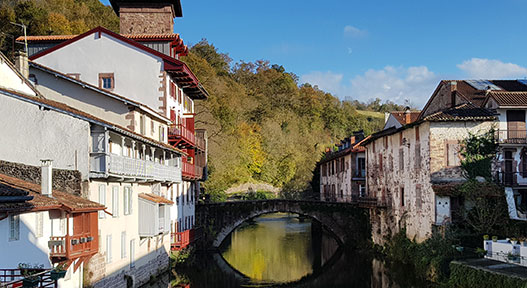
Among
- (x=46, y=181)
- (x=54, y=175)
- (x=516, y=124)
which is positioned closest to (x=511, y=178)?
(x=516, y=124)

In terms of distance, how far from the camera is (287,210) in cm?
4681

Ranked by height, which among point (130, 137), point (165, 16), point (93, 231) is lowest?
point (93, 231)

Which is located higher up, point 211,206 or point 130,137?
point 130,137

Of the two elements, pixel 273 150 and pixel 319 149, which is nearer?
pixel 273 150

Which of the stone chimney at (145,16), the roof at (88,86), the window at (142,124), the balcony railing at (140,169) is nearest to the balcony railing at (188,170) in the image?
the balcony railing at (140,169)

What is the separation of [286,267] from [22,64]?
2230cm

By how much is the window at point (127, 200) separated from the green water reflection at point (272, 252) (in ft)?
39.2

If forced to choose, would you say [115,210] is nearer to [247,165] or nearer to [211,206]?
[211,206]

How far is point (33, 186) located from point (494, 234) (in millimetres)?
22246

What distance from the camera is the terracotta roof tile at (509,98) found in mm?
30670

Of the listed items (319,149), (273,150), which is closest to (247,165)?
(273,150)

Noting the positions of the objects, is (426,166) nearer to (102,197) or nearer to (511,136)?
(511,136)

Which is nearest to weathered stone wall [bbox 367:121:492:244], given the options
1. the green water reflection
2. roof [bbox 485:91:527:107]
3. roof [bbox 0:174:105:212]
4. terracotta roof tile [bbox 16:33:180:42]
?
roof [bbox 485:91:527:107]

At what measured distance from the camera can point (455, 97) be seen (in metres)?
36.8
